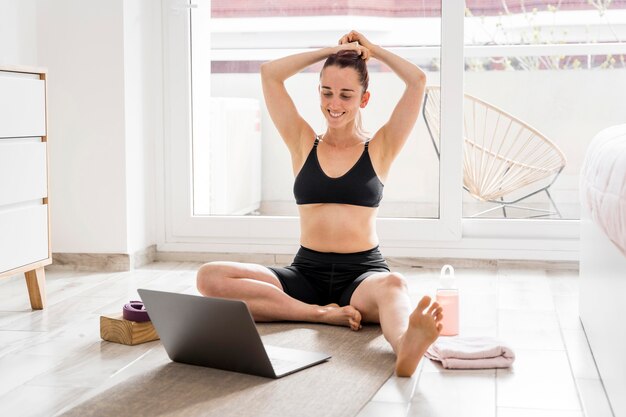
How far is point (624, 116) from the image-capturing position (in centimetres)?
401

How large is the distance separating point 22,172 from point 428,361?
1.48 meters

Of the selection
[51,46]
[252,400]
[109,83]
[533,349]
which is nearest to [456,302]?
[533,349]

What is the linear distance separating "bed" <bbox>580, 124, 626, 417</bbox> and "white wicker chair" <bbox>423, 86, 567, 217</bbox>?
3.94 ft

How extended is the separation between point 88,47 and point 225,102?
65 centimetres

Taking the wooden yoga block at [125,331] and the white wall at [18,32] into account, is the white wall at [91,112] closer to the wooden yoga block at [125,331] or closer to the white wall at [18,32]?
the white wall at [18,32]

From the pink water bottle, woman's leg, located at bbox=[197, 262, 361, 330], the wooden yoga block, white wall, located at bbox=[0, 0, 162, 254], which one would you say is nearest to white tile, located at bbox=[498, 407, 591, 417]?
the pink water bottle

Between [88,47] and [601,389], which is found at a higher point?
[88,47]

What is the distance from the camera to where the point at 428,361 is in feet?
8.29

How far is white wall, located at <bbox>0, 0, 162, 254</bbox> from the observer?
3.98 m

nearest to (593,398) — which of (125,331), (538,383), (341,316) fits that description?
(538,383)

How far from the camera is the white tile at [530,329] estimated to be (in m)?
2.73

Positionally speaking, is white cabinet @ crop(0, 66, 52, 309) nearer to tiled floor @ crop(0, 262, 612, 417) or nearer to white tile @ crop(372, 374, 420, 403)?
tiled floor @ crop(0, 262, 612, 417)

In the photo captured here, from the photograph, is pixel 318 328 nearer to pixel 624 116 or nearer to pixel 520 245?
pixel 520 245

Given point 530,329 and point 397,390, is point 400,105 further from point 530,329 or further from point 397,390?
point 397,390
